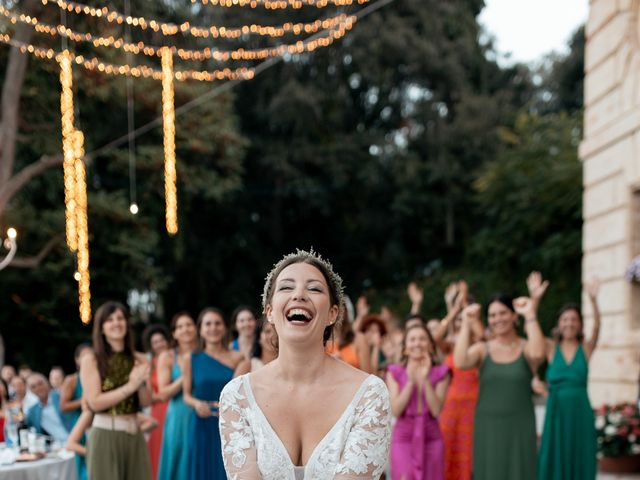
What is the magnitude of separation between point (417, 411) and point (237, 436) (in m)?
4.81

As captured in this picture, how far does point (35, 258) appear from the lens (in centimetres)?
1836

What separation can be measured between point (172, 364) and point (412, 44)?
21571mm

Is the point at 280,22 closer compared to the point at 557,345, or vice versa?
the point at 557,345

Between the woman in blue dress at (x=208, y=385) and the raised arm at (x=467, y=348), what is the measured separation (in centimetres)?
155

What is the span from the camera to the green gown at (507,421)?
7.93 m

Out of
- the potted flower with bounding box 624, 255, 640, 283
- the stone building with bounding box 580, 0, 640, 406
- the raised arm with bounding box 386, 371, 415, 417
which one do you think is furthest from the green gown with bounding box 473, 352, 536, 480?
the stone building with bounding box 580, 0, 640, 406

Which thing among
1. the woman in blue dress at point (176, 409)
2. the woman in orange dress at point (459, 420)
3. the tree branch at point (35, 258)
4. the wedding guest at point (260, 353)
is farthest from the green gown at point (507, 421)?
the tree branch at point (35, 258)

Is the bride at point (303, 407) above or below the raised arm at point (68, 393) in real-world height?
above

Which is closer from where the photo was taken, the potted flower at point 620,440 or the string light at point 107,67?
the potted flower at point 620,440

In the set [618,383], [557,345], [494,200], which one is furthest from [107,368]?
[494,200]

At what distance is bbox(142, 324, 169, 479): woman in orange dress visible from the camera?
32.4ft

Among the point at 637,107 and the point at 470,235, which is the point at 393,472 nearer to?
the point at 637,107

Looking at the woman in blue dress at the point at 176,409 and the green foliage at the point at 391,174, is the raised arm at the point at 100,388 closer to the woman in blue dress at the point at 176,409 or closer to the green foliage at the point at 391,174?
the woman in blue dress at the point at 176,409

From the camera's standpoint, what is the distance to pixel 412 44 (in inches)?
1142
